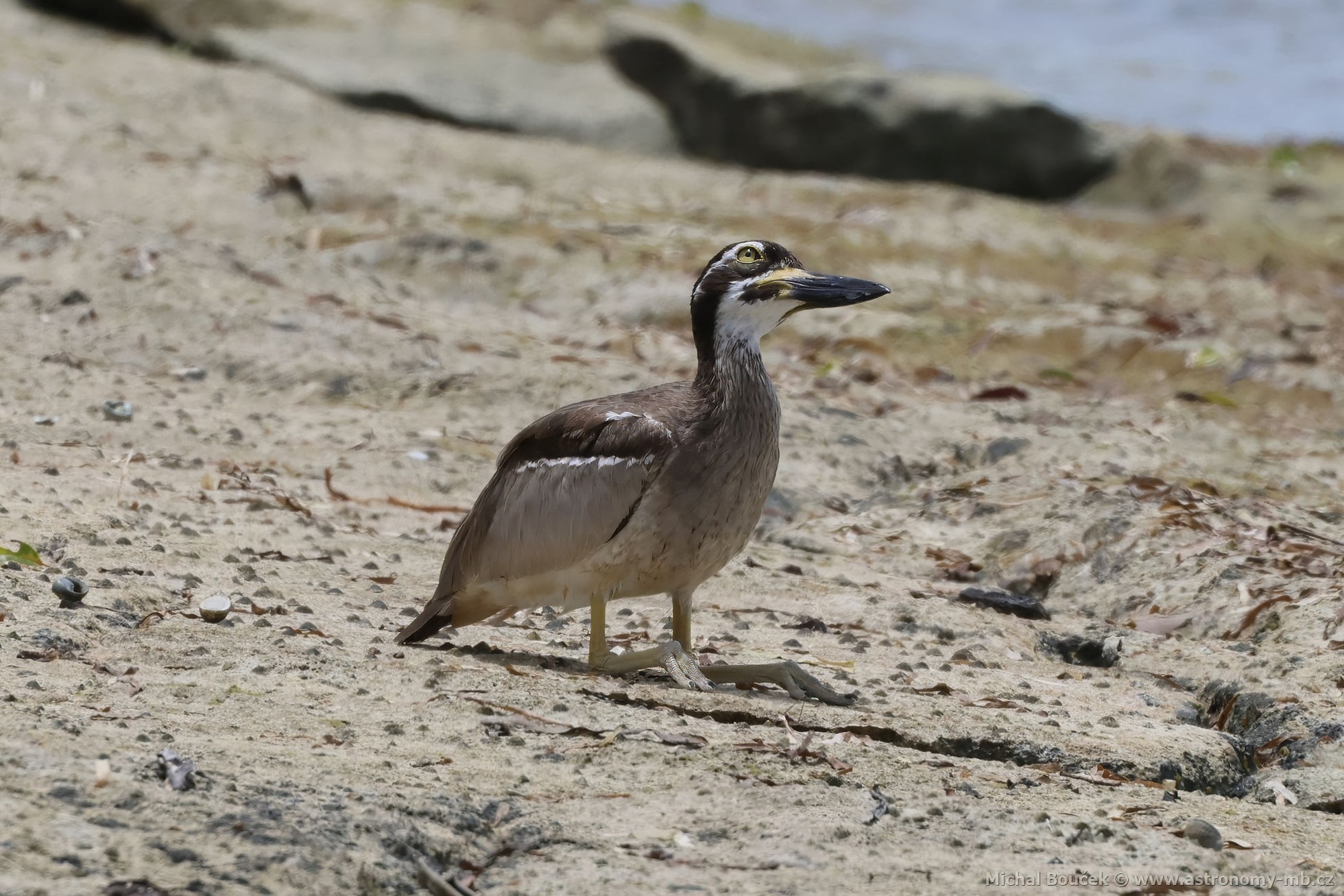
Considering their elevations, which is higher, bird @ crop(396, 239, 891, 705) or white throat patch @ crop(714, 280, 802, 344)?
white throat patch @ crop(714, 280, 802, 344)

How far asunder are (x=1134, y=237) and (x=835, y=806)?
431 inches

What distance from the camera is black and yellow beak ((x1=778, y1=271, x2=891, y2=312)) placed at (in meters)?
5.43

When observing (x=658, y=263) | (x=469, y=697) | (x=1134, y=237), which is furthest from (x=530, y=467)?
(x=1134, y=237)

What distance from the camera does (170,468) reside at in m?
7.07

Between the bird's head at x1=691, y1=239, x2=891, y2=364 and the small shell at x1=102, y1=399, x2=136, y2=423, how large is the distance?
327 cm

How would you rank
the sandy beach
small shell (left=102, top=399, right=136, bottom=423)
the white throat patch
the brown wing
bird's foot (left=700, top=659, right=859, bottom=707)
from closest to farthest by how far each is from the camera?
the sandy beach → bird's foot (left=700, top=659, right=859, bottom=707) → the brown wing → the white throat patch → small shell (left=102, top=399, right=136, bottom=423)

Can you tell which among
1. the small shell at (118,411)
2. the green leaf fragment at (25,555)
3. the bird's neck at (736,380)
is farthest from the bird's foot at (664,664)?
the small shell at (118,411)

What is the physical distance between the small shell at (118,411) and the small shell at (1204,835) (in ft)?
17.2

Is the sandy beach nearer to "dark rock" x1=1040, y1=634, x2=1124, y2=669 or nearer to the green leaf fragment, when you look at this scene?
"dark rock" x1=1040, y1=634, x2=1124, y2=669

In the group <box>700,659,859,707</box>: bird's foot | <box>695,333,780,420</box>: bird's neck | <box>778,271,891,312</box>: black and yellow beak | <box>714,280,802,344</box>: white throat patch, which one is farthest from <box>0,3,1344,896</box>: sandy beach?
<box>778,271,891,312</box>: black and yellow beak

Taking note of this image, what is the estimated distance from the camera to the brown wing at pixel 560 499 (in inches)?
207

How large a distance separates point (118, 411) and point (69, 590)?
2.76m

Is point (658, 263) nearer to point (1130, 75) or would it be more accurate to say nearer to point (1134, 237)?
point (1134, 237)

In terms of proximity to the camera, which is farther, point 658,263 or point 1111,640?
point 658,263
